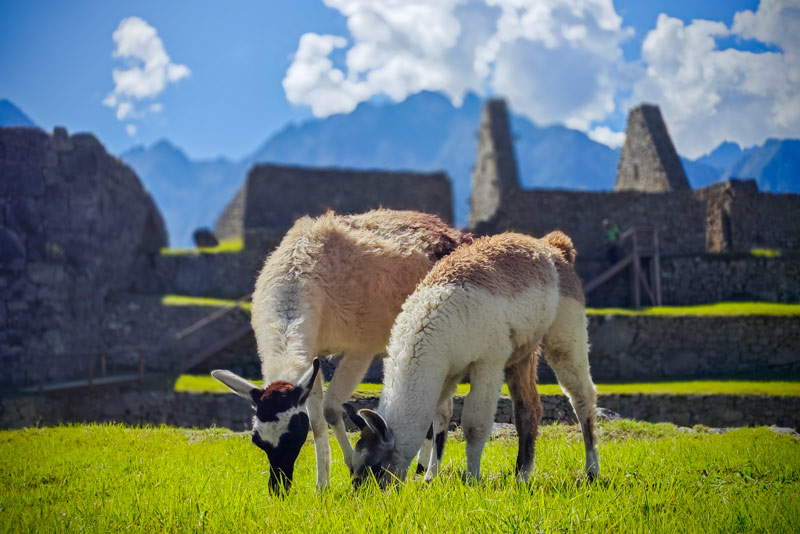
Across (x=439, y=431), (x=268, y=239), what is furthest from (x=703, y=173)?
(x=268, y=239)

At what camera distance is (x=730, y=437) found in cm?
654

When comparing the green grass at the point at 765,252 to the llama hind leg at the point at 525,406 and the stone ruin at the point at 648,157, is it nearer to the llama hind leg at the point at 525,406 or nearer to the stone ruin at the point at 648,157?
the llama hind leg at the point at 525,406

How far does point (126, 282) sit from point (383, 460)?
63.8ft

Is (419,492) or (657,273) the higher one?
Result: (657,273)

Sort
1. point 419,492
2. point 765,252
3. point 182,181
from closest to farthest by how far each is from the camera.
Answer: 1. point 419,492
2. point 765,252
3. point 182,181

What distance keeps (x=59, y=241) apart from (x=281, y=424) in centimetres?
1723

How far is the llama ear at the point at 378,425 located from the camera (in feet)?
12.4

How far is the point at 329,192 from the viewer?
27.7 m

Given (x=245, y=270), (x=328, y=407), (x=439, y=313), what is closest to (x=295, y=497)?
(x=328, y=407)

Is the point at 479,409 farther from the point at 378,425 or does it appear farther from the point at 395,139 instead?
the point at 395,139

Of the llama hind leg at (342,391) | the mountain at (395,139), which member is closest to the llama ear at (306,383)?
the llama hind leg at (342,391)

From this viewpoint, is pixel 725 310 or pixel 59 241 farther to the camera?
pixel 59 241

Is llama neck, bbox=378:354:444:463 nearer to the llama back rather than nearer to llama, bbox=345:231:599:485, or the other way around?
llama, bbox=345:231:599:485

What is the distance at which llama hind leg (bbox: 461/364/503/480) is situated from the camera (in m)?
4.32
